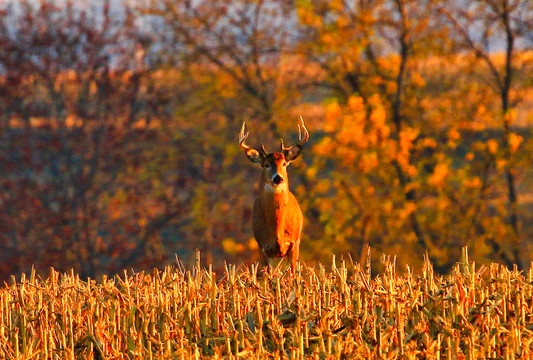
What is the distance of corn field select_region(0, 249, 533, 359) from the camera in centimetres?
703

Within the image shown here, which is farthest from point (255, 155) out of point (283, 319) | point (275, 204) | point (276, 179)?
point (283, 319)

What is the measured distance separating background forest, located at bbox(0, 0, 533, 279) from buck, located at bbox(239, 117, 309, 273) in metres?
11.4

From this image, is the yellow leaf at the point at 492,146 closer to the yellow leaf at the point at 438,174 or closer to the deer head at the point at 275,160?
the yellow leaf at the point at 438,174

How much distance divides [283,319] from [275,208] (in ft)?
10.7

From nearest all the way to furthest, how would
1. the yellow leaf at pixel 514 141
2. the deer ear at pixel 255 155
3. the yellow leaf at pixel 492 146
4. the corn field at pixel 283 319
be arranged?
1. the corn field at pixel 283 319
2. the deer ear at pixel 255 155
3. the yellow leaf at pixel 514 141
4. the yellow leaf at pixel 492 146

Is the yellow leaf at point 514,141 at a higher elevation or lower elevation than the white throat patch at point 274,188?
higher

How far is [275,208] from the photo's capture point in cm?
1075

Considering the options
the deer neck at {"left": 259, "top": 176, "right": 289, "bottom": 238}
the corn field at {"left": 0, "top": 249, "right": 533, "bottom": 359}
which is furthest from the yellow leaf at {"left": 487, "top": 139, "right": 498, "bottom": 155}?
the corn field at {"left": 0, "top": 249, "right": 533, "bottom": 359}

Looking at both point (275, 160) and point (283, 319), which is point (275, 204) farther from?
point (283, 319)

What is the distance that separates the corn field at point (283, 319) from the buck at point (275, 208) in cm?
184

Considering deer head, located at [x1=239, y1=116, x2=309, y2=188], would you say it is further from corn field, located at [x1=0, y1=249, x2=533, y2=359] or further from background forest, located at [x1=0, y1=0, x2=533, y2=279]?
background forest, located at [x1=0, y1=0, x2=533, y2=279]

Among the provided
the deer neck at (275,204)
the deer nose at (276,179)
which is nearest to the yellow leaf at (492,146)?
the deer neck at (275,204)

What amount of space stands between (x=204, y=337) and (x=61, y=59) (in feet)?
57.4

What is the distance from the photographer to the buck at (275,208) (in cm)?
1054
